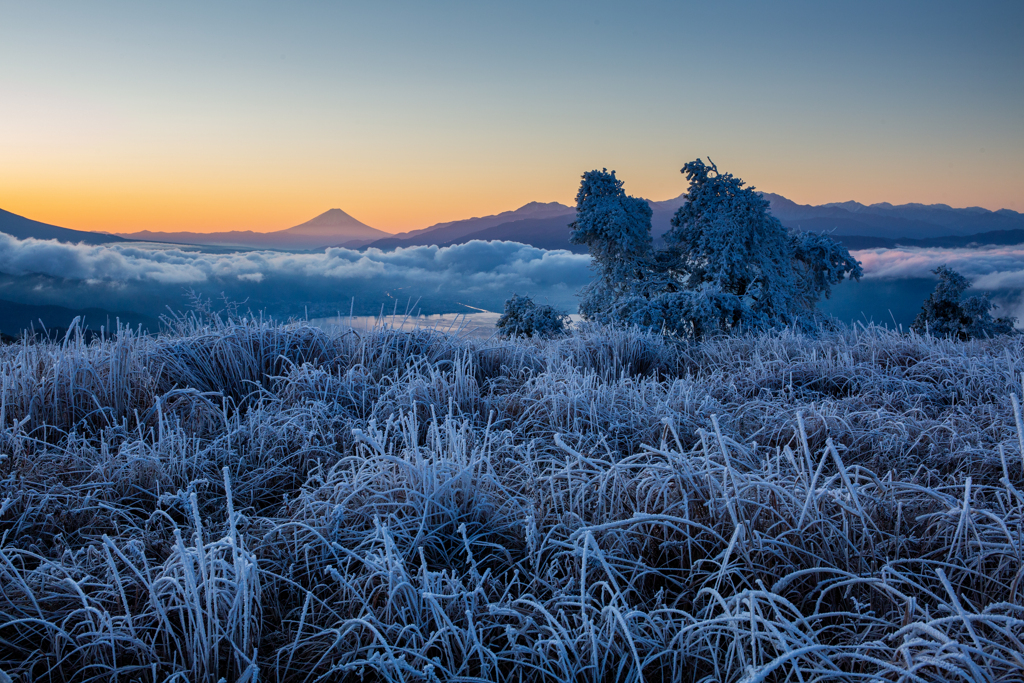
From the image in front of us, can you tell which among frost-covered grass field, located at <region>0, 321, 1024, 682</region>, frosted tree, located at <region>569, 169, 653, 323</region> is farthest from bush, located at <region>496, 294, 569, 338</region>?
frost-covered grass field, located at <region>0, 321, 1024, 682</region>

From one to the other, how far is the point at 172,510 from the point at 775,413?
3.34 meters

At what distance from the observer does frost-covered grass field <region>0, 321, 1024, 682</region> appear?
1.47m

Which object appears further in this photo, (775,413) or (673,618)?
(775,413)

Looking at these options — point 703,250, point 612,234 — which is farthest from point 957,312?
point 612,234

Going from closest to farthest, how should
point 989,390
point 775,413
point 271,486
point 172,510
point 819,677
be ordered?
point 819,677, point 172,510, point 271,486, point 775,413, point 989,390

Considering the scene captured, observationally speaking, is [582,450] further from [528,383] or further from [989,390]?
[989,390]

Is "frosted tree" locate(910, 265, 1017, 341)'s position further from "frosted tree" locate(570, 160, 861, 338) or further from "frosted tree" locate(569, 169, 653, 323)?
"frosted tree" locate(569, 169, 653, 323)

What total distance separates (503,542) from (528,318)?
31.6 feet

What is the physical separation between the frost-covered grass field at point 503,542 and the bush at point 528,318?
7.68 metres

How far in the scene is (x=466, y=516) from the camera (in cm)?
211

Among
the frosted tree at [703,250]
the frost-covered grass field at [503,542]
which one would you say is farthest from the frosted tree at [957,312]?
the frost-covered grass field at [503,542]

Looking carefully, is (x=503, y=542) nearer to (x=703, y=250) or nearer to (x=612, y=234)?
(x=612, y=234)

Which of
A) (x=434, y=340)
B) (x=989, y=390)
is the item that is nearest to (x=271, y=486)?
(x=434, y=340)

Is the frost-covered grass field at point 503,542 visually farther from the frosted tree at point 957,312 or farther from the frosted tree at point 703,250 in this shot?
the frosted tree at point 957,312
